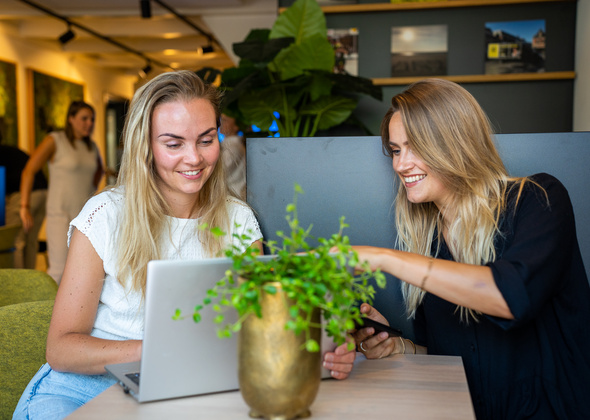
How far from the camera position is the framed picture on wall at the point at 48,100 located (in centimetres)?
834

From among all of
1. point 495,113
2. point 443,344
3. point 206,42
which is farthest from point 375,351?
point 206,42

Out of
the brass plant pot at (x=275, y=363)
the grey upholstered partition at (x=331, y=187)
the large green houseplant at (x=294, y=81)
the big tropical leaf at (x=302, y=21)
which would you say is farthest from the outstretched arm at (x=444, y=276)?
the big tropical leaf at (x=302, y=21)

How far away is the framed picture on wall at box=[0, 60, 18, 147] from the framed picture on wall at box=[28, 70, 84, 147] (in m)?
0.48

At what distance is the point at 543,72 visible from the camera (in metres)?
3.75

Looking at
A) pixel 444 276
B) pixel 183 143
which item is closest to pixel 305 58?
pixel 183 143

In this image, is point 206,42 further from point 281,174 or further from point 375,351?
point 375,351

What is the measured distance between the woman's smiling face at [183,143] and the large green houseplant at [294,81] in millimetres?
1882

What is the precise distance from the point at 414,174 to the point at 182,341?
2.56 feet

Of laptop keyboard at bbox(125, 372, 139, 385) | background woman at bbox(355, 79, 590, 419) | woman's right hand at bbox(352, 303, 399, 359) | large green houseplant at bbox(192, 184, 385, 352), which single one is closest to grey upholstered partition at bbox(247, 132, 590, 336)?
background woman at bbox(355, 79, 590, 419)

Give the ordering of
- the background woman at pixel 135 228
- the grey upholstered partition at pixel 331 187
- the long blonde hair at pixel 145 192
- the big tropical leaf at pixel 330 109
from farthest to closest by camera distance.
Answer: the big tropical leaf at pixel 330 109 < the grey upholstered partition at pixel 331 187 < the long blonde hair at pixel 145 192 < the background woman at pixel 135 228

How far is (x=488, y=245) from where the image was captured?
156cm

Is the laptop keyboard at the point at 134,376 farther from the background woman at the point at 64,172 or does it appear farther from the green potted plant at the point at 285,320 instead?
the background woman at the point at 64,172

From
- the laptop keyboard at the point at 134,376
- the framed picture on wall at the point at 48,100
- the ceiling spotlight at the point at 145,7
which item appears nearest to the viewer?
the laptop keyboard at the point at 134,376

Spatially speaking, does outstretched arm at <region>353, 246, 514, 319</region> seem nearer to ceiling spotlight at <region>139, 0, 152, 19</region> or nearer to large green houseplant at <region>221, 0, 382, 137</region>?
large green houseplant at <region>221, 0, 382, 137</region>
